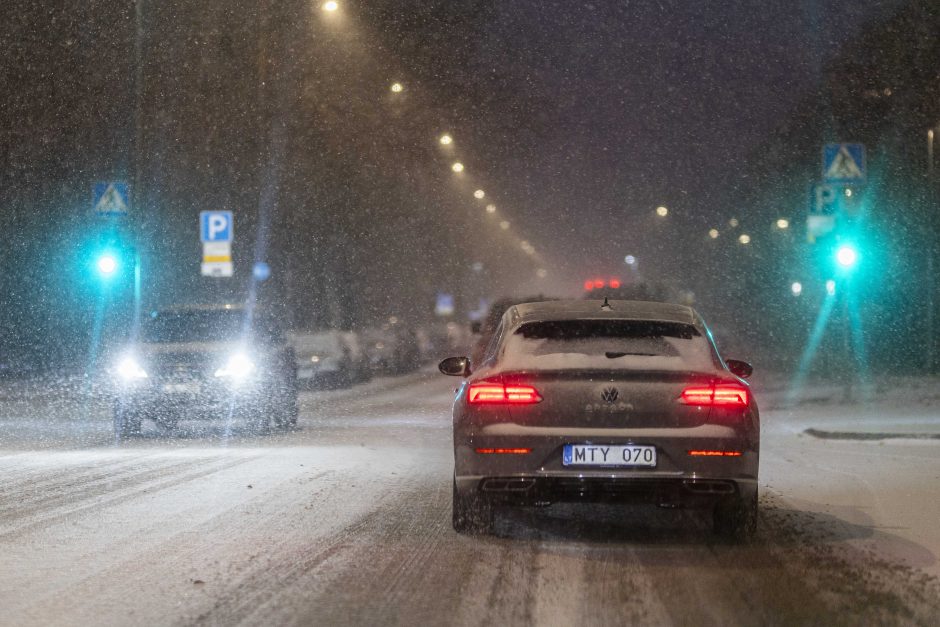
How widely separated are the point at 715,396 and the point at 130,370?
1116cm

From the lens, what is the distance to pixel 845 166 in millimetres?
20828

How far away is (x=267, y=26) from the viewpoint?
1264 inches

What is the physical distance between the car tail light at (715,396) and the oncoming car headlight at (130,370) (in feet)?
36.0

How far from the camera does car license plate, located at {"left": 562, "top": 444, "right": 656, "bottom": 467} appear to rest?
7.65 meters

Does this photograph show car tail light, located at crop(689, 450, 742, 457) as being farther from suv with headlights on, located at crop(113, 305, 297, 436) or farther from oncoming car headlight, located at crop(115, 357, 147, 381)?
oncoming car headlight, located at crop(115, 357, 147, 381)

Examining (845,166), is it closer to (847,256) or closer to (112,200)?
(847,256)

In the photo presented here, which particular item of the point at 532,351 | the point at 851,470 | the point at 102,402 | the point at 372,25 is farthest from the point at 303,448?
the point at 372,25

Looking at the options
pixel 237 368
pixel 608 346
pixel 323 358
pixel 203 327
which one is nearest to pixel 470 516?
pixel 608 346

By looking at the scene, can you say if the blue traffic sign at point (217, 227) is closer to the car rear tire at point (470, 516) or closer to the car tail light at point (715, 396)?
the car rear tire at point (470, 516)

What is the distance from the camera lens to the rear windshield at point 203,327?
59.1ft

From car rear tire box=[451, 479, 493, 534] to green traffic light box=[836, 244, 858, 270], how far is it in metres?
13.7

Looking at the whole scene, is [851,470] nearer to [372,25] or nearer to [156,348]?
[156,348]

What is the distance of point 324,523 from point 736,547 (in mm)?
2718

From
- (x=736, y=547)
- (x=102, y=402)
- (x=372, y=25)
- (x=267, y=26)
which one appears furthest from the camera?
(x=267, y=26)
